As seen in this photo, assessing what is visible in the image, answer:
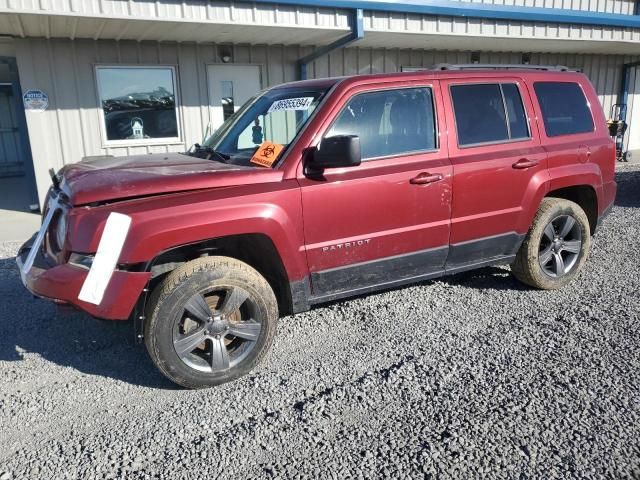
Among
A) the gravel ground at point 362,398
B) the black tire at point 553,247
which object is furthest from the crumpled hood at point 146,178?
the black tire at point 553,247

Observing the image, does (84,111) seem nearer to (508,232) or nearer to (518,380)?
(508,232)

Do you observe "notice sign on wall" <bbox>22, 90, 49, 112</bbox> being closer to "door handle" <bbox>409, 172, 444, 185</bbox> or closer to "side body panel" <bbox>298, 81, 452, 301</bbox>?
"side body panel" <bbox>298, 81, 452, 301</bbox>

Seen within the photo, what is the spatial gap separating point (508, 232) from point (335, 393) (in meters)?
2.17

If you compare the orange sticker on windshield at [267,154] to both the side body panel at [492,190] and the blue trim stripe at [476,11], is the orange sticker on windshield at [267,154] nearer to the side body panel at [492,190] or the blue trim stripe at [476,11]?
the side body panel at [492,190]

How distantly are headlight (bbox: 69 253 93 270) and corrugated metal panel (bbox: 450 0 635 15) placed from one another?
36.4 feet

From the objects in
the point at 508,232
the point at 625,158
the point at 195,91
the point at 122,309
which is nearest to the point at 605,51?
the point at 625,158

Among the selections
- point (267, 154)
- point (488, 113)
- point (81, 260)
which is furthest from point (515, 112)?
point (81, 260)

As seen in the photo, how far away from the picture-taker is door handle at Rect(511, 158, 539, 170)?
419 cm

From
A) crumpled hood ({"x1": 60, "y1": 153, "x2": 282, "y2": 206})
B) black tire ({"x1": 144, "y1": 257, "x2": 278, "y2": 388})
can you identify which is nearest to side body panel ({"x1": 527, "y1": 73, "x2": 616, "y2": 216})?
crumpled hood ({"x1": 60, "y1": 153, "x2": 282, "y2": 206})

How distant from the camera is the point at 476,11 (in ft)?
31.9

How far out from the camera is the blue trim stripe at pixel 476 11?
8.29 metres

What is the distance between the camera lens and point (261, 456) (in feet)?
8.45

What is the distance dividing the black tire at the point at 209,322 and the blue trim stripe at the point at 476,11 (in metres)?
5.86

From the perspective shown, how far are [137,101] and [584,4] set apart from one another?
11.3m
